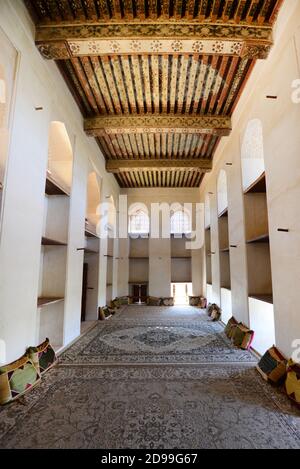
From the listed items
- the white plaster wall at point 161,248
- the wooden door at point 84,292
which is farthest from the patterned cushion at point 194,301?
the wooden door at point 84,292

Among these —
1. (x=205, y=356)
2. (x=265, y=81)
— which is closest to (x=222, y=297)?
(x=205, y=356)

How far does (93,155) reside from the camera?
22.7ft

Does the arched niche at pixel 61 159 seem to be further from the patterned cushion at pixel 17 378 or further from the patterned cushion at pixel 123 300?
the patterned cushion at pixel 123 300

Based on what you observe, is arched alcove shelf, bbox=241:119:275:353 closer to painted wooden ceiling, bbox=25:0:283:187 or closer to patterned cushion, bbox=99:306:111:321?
painted wooden ceiling, bbox=25:0:283:187

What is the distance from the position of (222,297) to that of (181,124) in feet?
15.7

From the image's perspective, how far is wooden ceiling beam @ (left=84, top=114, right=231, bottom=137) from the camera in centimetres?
597

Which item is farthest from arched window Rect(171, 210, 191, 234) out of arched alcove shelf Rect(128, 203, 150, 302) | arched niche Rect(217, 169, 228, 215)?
arched niche Rect(217, 169, 228, 215)

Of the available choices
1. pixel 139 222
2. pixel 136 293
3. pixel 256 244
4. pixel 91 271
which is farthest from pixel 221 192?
pixel 136 293

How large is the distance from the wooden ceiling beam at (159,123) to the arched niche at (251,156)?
1100 millimetres

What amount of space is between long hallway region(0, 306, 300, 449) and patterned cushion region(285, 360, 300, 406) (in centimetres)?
11

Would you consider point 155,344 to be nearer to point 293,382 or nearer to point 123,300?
point 293,382

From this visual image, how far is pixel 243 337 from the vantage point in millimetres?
4551

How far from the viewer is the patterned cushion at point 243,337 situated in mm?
4473

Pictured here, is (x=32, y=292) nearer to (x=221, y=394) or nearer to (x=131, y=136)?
(x=221, y=394)
